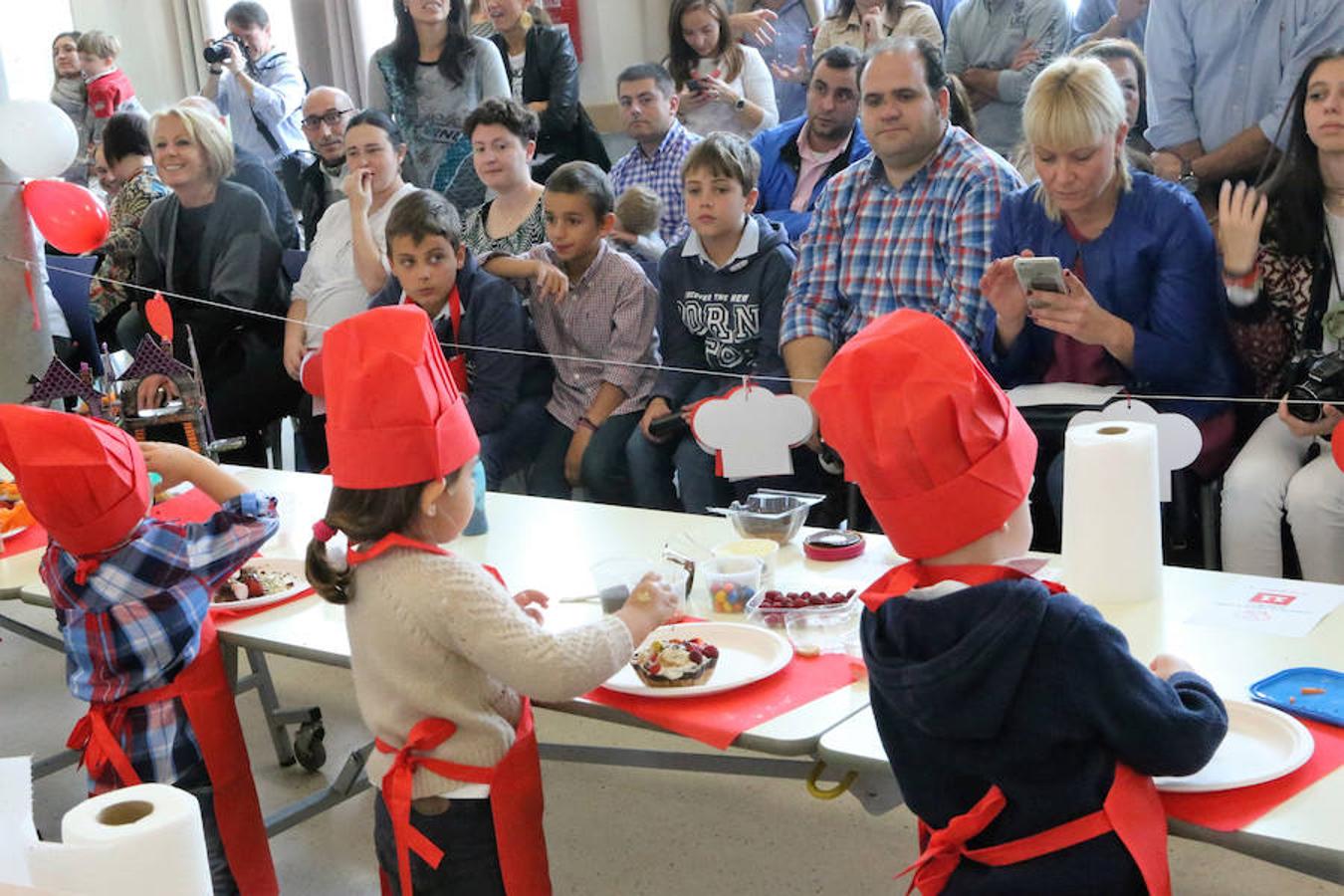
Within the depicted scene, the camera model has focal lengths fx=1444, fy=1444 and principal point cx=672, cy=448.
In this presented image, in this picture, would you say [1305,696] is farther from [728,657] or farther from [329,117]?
[329,117]

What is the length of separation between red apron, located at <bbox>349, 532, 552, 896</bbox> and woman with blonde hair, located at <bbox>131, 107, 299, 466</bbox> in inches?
121

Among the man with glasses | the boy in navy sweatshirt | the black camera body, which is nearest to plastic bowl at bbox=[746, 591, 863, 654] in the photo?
the boy in navy sweatshirt

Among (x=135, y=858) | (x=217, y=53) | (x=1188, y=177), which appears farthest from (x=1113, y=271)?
(x=217, y=53)

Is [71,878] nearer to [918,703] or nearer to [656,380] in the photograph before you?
[918,703]

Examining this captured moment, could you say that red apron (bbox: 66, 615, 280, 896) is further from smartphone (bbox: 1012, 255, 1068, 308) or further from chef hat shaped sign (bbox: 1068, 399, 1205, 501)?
smartphone (bbox: 1012, 255, 1068, 308)

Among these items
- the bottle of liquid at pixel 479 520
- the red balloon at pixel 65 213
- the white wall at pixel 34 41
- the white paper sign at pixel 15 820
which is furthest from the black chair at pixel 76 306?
the white paper sign at pixel 15 820

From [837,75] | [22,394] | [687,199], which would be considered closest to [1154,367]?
[687,199]

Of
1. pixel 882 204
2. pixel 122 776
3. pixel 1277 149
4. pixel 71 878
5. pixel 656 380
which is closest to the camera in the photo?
pixel 71 878

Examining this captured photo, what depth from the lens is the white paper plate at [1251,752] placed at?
1544 millimetres

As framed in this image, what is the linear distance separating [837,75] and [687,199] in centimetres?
77

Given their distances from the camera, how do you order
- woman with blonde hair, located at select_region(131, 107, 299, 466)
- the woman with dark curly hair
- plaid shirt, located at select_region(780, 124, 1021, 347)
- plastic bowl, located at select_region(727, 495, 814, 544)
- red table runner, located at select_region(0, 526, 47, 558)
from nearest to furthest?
plastic bowl, located at select_region(727, 495, 814, 544), red table runner, located at select_region(0, 526, 47, 558), plaid shirt, located at select_region(780, 124, 1021, 347), woman with blonde hair, located at select_region(131, 107, 299, 466), the woman with dark curly hair

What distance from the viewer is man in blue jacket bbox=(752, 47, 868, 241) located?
4.30 m

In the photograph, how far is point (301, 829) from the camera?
120 inches

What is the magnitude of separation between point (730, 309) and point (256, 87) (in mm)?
3473
